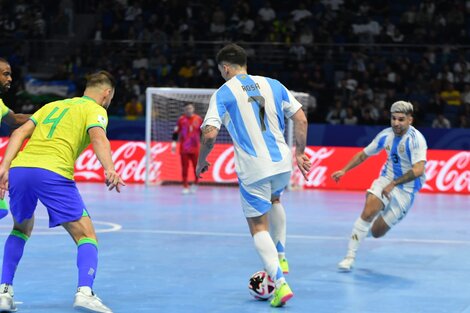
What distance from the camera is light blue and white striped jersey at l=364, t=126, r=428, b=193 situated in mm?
11141

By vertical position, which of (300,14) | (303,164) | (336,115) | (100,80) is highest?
(300,14)

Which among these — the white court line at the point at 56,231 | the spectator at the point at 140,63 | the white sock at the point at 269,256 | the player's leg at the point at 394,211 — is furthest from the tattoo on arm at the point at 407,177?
the spectator at the point at 140,63

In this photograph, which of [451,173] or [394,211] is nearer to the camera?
[394,211]

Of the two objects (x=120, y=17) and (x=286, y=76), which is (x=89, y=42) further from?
(x=286, y=76)

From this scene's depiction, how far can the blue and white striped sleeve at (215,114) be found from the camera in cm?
849

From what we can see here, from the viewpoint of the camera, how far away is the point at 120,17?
31.3 meters

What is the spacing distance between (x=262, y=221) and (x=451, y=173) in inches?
586

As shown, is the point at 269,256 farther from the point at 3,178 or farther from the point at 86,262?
the point at 3,178

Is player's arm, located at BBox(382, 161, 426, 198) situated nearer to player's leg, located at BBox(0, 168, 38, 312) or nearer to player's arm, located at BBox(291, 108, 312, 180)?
player's arm, located at BBox(291, 108, 312, 180)

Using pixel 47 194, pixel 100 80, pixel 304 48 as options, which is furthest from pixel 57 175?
pixel 304 48

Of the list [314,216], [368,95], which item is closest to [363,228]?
[314,216]

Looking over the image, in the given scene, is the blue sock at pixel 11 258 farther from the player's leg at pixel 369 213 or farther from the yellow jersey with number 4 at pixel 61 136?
the player's leg at pixel 369 213

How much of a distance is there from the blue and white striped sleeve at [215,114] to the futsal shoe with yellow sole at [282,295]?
5.00ft

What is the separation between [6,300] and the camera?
312 inches
